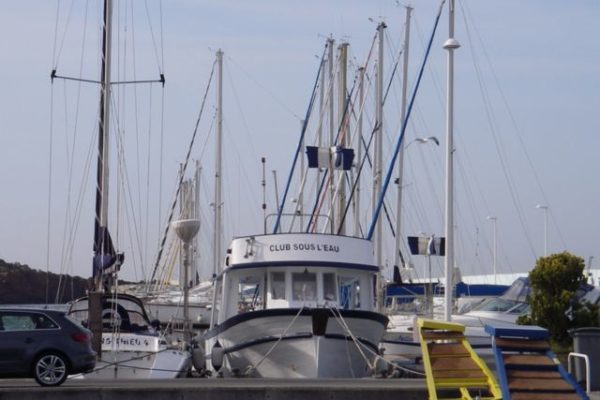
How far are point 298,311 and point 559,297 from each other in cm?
809

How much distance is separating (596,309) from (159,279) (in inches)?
1558

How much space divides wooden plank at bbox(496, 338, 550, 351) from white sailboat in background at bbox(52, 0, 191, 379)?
1197 cm

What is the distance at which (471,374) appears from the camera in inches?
608

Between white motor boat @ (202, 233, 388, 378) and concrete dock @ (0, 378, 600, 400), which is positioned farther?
white motor boat @ (202, 233, 388, 378)

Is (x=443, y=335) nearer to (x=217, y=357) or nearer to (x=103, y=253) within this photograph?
(x=217, y=357)

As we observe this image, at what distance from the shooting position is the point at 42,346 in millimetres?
20031

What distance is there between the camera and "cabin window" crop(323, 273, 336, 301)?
28422 millimetres

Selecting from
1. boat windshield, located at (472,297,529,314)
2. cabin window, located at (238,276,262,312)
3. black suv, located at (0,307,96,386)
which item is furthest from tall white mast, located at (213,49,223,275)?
black suv, located at (0,307,96,386)

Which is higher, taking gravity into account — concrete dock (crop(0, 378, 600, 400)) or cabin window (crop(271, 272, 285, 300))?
cabin window (crop(271, 272, 285, 300))

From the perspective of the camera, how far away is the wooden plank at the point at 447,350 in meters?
15.7

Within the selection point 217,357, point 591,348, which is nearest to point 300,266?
point 217,357

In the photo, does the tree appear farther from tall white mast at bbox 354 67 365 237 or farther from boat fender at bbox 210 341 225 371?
tall white mast at bbox 354 67 365 237

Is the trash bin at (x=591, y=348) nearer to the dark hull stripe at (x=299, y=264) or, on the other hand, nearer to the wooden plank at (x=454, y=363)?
the wooden plank at (x=454, y=363)

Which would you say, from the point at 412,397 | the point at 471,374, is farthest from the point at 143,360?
the point at 471,374
